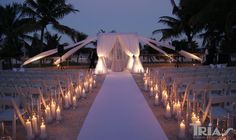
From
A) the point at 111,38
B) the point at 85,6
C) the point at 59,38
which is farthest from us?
the point at 85,6

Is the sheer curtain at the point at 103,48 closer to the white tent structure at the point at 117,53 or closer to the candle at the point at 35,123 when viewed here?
the white tent structure at the point at 117,53

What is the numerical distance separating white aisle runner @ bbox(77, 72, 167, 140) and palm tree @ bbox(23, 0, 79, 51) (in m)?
15.3

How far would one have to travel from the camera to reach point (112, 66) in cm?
1939

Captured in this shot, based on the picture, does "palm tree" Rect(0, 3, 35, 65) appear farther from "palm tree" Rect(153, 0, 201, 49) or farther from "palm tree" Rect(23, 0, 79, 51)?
"palm tree" Rect(153, 0, 201, 49)

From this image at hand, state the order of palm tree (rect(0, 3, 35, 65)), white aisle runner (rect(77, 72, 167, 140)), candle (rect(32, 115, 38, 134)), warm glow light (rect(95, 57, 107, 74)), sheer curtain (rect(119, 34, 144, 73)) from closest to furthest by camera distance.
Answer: candle (rect(32, 115, 38, 134)), white aisle runner (rect(77, 72, 167, 140)), warm glow light (rect(95, 57, 107, 74)), sheer curtain (rect(119, 34, 144, 73)), palm tree (rect(0, 3, 35, 65))

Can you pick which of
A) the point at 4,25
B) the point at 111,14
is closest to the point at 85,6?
the point at 111,14

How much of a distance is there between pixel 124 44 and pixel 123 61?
128 cm

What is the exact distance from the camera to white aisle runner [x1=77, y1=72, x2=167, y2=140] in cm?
582

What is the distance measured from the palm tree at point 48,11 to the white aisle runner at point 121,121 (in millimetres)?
15327

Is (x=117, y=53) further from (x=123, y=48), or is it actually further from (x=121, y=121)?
(x=121, y=121)

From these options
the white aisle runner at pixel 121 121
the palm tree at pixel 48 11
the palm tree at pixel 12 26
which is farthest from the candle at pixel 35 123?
the palm tree at pixel 48 11

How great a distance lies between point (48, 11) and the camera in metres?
24.3

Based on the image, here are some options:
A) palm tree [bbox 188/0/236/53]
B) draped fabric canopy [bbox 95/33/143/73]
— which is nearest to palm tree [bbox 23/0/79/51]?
draped fabric canopy [bbox 95/33/143/73]

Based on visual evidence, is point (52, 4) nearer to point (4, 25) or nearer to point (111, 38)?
point (4, 25)
